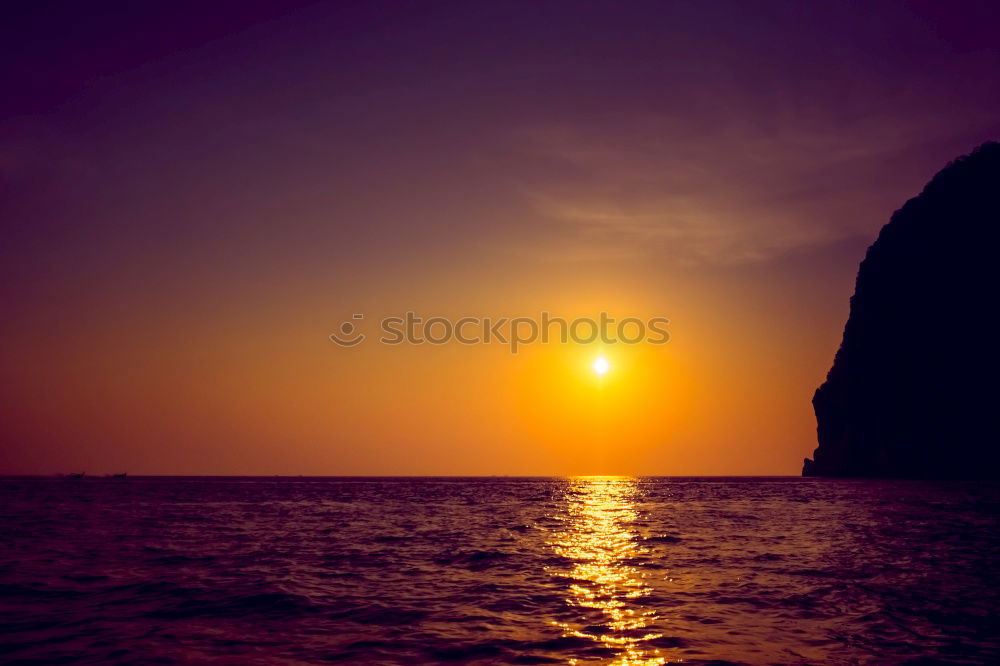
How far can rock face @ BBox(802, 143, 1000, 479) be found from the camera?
10050 cm

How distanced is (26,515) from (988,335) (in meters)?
121

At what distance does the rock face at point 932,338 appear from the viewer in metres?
100

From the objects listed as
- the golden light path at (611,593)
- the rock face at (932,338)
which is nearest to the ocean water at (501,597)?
the golden light path at (611,593)

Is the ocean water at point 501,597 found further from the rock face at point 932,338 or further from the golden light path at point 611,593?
the rock face at point 932,338

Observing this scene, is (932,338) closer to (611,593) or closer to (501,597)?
(611,593)

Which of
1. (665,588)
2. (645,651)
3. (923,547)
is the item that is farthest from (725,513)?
Answer: (645,651)

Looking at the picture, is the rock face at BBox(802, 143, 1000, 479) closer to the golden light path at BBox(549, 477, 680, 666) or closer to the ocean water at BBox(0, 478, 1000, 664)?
the ocean water at BBox(0, 478, 1000, 664)

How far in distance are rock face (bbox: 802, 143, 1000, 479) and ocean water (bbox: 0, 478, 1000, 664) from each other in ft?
285

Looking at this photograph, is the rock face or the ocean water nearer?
the ocean water

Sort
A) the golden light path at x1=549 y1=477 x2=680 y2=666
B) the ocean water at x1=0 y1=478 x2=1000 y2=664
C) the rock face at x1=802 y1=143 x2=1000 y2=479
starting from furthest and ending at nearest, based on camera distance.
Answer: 1. the rock face at x1=802 y1=143 x2=1000 y2=479
2. the golden light path at x1=549 y1=477 x2=680 y2=666
3. the ocean water at x1=0 y1=478 x2=1000 y2=664

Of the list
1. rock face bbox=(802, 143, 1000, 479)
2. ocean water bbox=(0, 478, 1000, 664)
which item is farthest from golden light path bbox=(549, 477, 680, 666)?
rock face bbox=(802, 143, 1000, 479)

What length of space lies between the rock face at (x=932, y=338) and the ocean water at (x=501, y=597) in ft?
285

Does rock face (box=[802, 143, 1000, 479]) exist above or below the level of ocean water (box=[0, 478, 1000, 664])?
above

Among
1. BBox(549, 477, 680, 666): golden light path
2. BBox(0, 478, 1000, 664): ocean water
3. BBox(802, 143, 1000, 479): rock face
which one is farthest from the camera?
BBox(802, 143, 1000, 479): rock face
